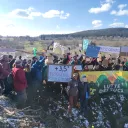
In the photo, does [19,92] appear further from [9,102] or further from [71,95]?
[71,95]

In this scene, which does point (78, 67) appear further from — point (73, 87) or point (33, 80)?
point (33, 80)

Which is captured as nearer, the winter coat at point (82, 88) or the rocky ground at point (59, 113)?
the rocky ground at point (59, 113)

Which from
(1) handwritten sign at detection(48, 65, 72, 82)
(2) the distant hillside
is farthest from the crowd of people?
(2) the distant hillside

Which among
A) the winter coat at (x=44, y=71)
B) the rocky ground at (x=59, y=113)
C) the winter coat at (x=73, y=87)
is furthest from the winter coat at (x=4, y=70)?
the winter coat at (x=73, y=87)

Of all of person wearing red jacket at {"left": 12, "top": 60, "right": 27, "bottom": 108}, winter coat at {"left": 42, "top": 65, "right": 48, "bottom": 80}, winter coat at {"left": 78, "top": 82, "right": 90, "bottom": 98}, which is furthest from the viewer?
winter coat at {"left": 42, "top": 65, "right": 48, "bottom": 80}

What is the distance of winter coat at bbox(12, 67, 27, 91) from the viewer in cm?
971

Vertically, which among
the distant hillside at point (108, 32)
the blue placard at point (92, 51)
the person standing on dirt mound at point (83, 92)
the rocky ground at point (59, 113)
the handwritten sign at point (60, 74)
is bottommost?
the rocky ground at point (59, 113)

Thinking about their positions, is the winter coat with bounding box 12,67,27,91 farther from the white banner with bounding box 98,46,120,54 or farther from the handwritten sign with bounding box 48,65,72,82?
the white banner with bounding box 98,46,120,54

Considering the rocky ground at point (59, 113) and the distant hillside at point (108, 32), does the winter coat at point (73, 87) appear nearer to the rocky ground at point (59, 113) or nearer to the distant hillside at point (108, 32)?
the rocky ground at point (59, 113)

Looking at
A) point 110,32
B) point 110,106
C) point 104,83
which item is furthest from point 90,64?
point 110,32

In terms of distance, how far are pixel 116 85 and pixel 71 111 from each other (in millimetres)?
3385

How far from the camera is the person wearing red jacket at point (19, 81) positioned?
970 centimetres

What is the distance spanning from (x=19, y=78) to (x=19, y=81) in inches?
6.2

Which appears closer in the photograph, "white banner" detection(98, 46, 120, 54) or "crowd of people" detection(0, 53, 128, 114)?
"crowd of people" detection(0, 53, 128, 114)
